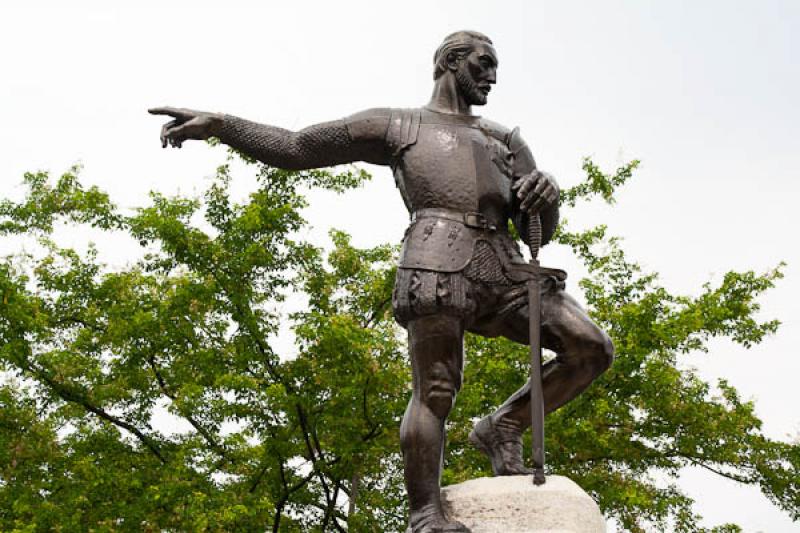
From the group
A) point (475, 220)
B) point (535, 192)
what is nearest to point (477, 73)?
point (535, 192)

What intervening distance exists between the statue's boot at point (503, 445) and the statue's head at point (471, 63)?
1644mm

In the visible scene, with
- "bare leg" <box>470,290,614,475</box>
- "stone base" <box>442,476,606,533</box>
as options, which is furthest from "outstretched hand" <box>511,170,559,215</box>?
"stone base" <box>442,476,606,533</box>

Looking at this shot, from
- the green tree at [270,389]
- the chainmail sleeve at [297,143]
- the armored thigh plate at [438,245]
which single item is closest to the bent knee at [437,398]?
the armored thigh plate at [438,245]

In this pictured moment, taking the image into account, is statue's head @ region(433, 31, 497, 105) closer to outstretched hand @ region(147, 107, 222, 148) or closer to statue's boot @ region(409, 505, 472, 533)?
outstretched hand @ region(147, 107, 222, 148)

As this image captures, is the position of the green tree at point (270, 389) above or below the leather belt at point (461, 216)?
above

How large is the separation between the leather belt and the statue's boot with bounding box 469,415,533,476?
3.11 feet

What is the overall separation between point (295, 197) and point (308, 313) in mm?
1528

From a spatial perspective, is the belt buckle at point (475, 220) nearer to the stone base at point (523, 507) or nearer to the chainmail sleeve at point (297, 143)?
the chainmail sleeve at point (297, 143)

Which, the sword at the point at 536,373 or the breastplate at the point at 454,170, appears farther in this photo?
the breastplate at the point at 454,170

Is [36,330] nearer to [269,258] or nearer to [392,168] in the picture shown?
[269,258]

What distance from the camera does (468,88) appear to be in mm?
5352

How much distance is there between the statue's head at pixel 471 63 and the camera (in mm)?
5344

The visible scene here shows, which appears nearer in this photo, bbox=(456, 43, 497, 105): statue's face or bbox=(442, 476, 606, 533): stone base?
bbox=(442, 476, 606, 533): stone base

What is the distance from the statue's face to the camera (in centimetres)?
534
